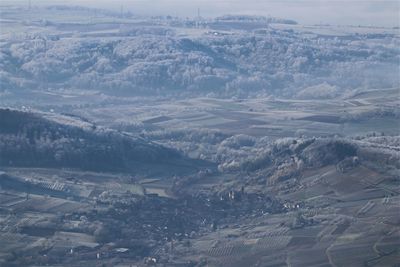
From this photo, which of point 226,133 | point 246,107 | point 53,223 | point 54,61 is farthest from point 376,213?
point 54,61

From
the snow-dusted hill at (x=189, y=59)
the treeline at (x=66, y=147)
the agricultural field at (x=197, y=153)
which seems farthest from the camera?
the snow-dusted hill at (x=189, y=59)

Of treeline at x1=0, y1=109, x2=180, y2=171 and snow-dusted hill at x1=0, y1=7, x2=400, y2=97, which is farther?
snow-dusted hill at x1=0, y1=7, x2=400, y2=97

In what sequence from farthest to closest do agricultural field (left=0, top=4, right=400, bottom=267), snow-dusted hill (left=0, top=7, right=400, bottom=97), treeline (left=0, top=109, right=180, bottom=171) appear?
1. snow-dusted hill (left=0, top=7, right=400, bottom=97)
2. treeline (left=0, top=109, right=180, bottom=171)
3. agricultural field (left=0, top=4, right=400, bottom=267)

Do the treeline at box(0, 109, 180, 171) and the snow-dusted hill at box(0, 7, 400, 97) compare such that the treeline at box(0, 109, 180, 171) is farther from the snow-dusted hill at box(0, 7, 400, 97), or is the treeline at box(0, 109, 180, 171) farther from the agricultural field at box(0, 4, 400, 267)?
the snow-dusted hill at box(0, 7, 400, 97)

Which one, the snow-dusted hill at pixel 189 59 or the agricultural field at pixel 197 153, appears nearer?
the agricultural field at pixel 197 153

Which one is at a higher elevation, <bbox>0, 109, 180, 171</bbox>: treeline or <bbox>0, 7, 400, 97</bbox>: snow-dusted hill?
<bbox>0, 109, 180, 171</bbox>: treeline

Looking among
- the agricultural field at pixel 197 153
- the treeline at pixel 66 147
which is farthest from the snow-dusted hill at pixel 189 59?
the treeline at pixel 66 147

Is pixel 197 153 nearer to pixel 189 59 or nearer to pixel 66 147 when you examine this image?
pixel 66 147

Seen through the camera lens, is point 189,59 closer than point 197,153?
No

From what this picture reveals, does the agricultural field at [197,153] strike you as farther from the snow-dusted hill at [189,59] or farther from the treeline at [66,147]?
the snow-dusted hill at [189,59]

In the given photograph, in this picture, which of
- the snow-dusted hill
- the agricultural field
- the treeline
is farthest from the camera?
the snow-dusted hill

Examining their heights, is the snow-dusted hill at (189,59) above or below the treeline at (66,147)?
below

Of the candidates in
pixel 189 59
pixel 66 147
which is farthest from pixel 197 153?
pixel 189 59

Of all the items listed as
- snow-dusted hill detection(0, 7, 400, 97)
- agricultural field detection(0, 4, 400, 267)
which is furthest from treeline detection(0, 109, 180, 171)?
snow-dusted hill detection(0, 7, 400, 97)
